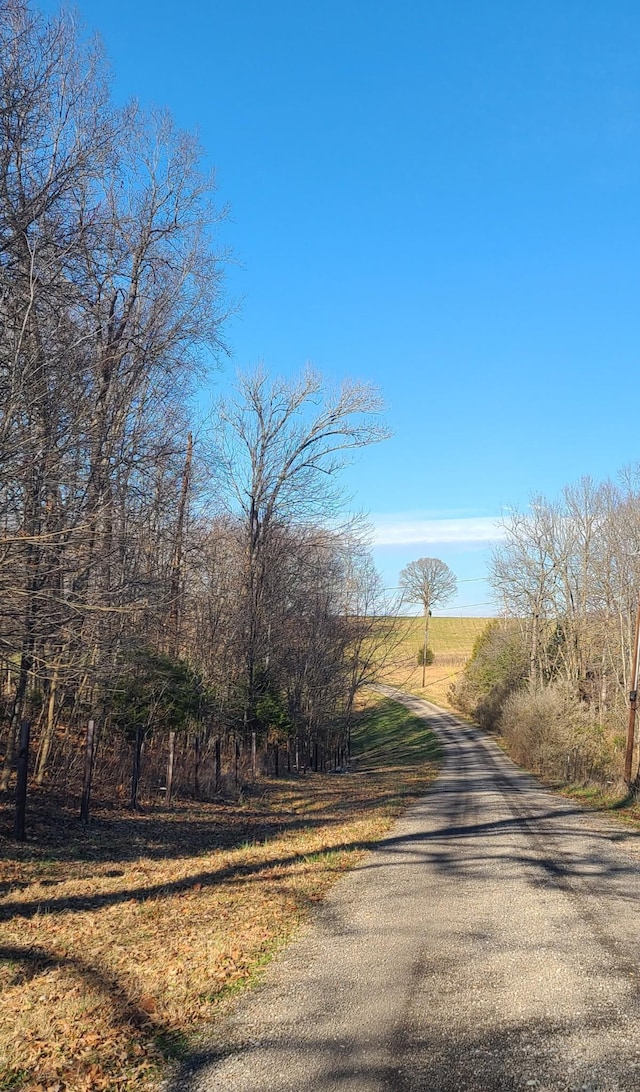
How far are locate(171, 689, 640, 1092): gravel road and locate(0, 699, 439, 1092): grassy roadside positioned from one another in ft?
1.46

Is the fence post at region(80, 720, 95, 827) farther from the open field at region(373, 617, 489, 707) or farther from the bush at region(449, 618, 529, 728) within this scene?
the open field at region(373, 617, 489, 707)

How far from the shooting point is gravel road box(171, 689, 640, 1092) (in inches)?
185

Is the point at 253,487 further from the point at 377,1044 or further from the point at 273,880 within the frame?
the point at 377,1044

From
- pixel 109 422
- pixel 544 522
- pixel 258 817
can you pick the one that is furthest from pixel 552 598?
pixel 109 422

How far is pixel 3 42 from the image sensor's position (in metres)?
10.4

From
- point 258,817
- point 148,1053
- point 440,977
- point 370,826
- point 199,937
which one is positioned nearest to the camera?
point 148,1053

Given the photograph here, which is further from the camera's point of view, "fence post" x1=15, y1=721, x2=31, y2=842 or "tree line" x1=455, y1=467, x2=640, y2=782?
"tree line" x1=455, y1=467, x2=640, y2=782

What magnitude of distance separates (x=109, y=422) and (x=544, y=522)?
34712 millimetres

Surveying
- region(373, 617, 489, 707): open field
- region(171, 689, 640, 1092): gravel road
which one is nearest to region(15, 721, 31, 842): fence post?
region(171, 689, 640, 1092): gravel road

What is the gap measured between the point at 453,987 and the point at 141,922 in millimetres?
3408

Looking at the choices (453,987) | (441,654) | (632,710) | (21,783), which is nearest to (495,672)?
(632,710)

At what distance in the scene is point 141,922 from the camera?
795 centimetres

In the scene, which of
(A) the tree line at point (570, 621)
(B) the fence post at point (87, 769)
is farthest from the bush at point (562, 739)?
(B) the fence post at point (87, 769)

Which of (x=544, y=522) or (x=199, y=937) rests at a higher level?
(x=544, y=522)
